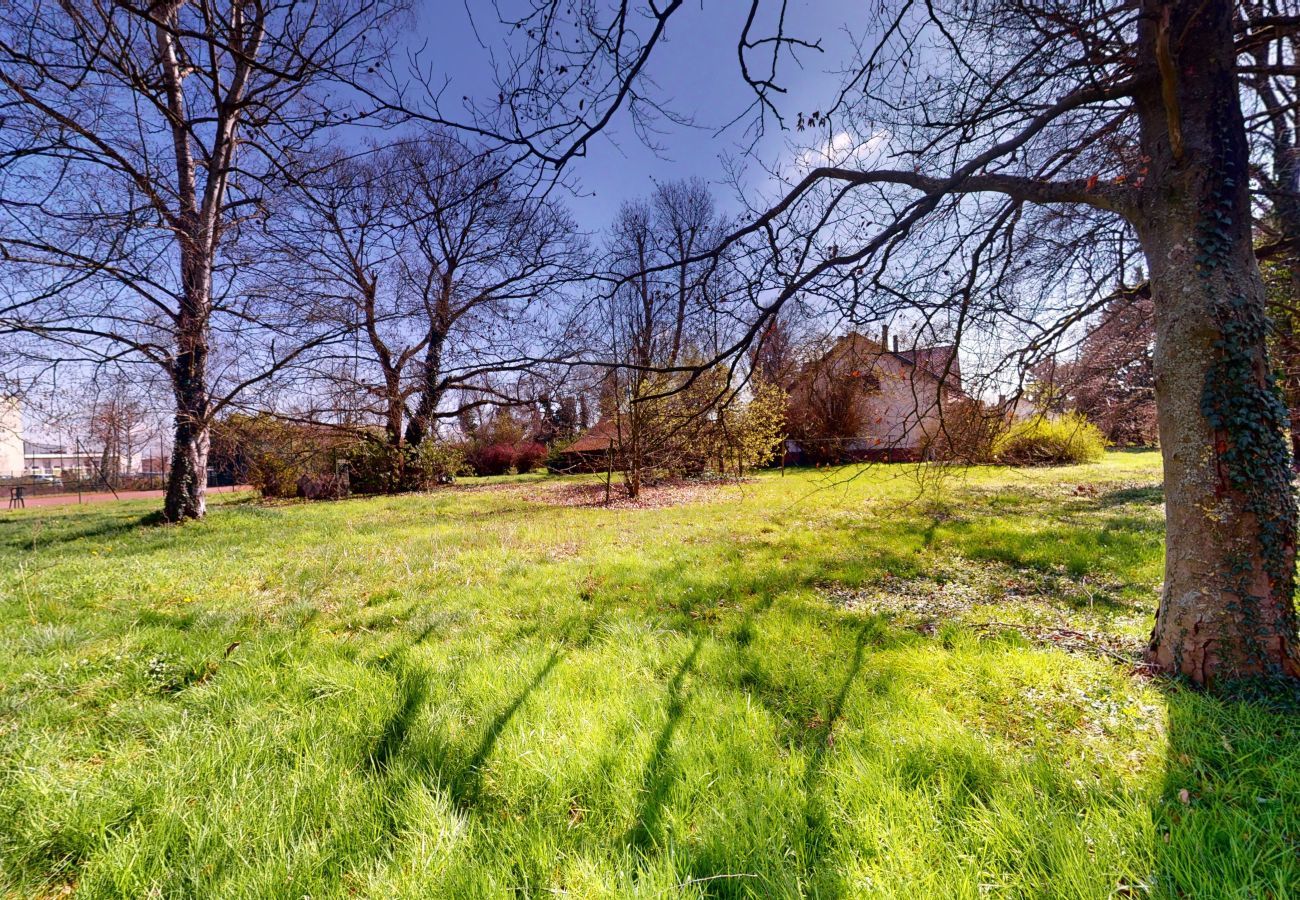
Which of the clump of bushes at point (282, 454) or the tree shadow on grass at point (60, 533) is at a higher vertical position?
the clump of bushes at point (282, 454)

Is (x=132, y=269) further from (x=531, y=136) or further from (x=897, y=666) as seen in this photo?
(x=897, y=666)

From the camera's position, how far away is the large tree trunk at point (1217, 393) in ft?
7.07

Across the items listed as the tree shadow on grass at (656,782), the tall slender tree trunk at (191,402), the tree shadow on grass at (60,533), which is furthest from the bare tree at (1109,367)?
the tree shadow on grass at (60,533)

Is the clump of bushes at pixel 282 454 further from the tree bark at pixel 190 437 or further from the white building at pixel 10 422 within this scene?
the white building at pixel 10 422

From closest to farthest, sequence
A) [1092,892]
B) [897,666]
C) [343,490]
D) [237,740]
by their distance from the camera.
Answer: [1092,892] < [237,740] < [897,666] < [343,490]

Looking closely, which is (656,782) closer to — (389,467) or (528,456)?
(389,467)

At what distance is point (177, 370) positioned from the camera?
811 centimetres

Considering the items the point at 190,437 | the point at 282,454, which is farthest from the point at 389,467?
the point at 190,437

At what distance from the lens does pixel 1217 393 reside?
2.19m

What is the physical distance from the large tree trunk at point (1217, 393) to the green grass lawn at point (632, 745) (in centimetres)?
43

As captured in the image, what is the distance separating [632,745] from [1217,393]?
3.31 m

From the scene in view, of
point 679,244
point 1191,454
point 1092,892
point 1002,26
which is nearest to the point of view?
point 1092,892

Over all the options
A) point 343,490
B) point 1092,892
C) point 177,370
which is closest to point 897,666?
point 1092,892

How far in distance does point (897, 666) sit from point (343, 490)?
1708 cm
